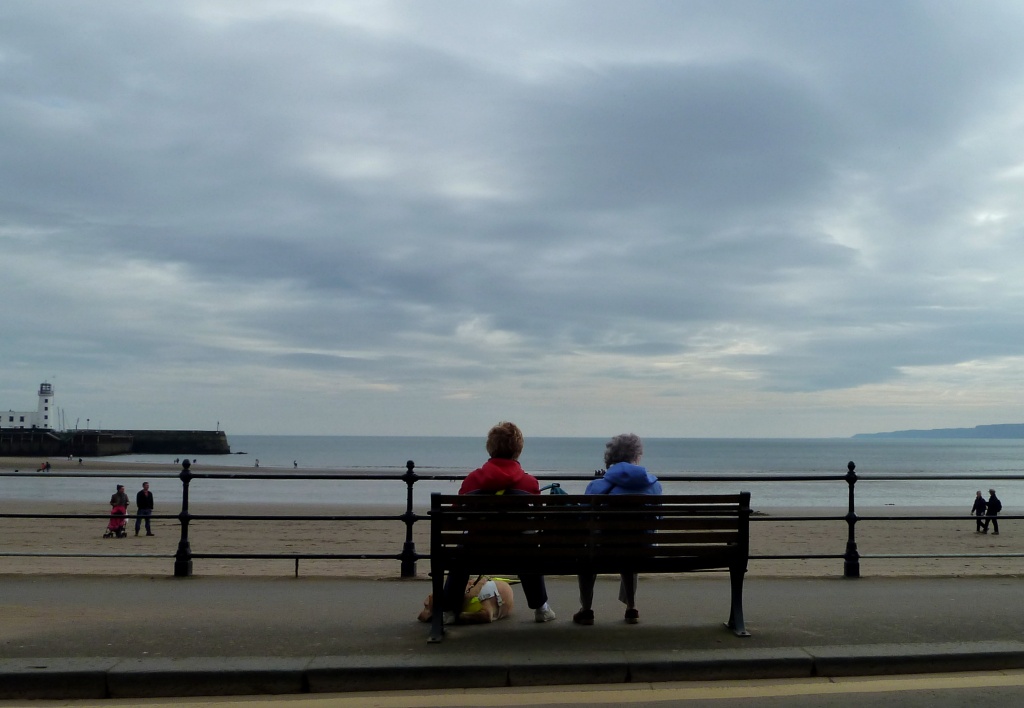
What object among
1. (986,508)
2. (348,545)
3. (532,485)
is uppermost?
(532,485)

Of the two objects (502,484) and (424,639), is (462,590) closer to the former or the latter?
(424,639)

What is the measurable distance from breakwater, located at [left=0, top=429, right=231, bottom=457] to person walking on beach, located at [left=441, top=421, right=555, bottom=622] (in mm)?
122706

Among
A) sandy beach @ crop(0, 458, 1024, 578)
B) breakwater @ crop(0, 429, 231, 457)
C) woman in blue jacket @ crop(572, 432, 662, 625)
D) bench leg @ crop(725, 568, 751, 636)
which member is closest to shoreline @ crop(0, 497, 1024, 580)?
sandy beach @ crop(0, 458, 1024, 578)

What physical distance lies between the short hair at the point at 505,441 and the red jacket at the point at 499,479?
52 millimetres

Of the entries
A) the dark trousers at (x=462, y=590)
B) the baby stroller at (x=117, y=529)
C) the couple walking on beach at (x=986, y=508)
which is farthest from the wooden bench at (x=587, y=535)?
the couple walking on beach at (x=986, y=508)

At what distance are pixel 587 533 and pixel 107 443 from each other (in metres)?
130

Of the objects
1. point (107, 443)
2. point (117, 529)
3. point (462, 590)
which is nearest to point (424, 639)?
point (462, 590)

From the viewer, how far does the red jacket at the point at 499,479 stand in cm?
635

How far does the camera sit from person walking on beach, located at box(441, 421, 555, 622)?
20.8 ft

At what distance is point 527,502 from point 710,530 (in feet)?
4.18

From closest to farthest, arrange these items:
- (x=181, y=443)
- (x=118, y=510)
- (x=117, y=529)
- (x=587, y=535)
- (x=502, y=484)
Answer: (x=587, y=535) → (x=502, y=484) → (x=117, y=529) → (x=118, y=510) → (x=181, y=443)

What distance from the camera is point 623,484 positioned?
21.5 feet

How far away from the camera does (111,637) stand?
5.88 meters

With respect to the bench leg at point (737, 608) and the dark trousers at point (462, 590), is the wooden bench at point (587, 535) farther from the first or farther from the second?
the dark trousers at point (462, 590)
